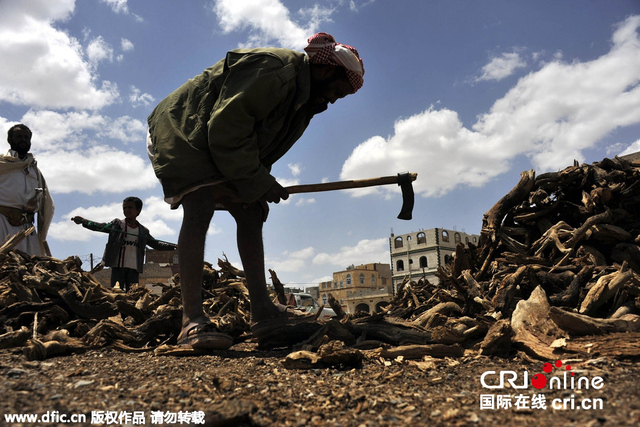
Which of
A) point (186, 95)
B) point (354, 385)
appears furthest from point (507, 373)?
point (186, 95)

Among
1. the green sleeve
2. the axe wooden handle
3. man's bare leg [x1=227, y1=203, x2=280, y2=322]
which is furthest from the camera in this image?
the axe wooden handle

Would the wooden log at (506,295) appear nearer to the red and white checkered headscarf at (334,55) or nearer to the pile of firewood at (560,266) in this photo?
the pile of firewood at (560,266)

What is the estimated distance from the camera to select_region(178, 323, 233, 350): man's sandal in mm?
2447

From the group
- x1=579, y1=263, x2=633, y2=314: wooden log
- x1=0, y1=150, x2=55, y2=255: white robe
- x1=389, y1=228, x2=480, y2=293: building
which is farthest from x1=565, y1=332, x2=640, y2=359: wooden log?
x1=389, y1=228, x2=480, y2=293: building

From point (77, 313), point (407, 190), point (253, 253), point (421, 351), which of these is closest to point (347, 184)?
point (407, 190)

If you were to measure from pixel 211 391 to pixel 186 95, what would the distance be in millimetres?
2027

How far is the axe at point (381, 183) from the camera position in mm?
3467

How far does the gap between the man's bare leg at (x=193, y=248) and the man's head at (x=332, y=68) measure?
107 cm

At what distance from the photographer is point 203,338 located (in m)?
2.46

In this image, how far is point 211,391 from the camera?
1642 millimetres

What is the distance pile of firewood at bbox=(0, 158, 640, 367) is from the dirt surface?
0.17 meters

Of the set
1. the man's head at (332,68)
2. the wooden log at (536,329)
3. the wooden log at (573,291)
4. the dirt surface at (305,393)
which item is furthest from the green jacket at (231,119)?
the wooden log at (573,291)

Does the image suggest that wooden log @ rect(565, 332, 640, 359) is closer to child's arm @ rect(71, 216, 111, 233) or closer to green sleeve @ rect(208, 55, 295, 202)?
green sleeve @ rect(208, 55, 295, 202)

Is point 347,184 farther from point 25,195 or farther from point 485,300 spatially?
point 25,195
